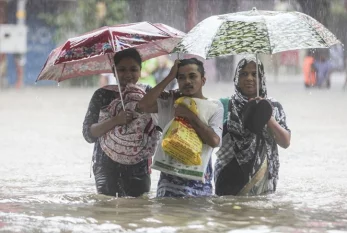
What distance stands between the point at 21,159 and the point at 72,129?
4.22m

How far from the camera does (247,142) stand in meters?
6.50

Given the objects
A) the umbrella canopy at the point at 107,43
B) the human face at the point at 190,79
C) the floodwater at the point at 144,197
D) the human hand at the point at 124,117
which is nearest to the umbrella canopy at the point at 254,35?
the human face at the point at 190,79

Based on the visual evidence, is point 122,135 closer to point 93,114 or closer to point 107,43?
point 93,114

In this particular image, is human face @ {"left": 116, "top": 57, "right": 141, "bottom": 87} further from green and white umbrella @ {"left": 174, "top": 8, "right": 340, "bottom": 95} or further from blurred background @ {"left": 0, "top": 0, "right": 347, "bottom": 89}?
blurred background @ {"left": 0, "top": 0, "right": 347, "bottom": 89}

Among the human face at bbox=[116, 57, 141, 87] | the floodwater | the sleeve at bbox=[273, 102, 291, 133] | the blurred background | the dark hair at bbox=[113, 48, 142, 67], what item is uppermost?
the blurred background

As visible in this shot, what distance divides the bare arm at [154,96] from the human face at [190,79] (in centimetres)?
5

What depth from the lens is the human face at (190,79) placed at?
6.24 m

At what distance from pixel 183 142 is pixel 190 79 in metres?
0.46

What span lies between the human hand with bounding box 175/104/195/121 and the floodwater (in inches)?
24.9

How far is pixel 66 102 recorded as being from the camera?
75.5 feet

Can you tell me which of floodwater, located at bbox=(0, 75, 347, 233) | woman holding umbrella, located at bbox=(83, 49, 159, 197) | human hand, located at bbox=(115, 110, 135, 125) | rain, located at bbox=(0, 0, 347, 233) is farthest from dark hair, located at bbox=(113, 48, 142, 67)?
floodwater, located at bbox=(0, 75, 347, 233)

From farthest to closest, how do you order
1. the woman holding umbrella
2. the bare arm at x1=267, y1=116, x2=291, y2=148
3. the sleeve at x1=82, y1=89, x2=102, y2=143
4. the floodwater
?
the sleeve at x1=82, y1=89, x2=102, y2=143
the woman holding umbrella
the bare arm at x1=267, y1=116, x2=291, y2=148
the floodwater

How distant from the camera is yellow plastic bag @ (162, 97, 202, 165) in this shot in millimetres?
6082

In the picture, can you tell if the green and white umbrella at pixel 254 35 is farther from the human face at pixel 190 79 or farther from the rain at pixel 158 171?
the human face at pixel 190 79
